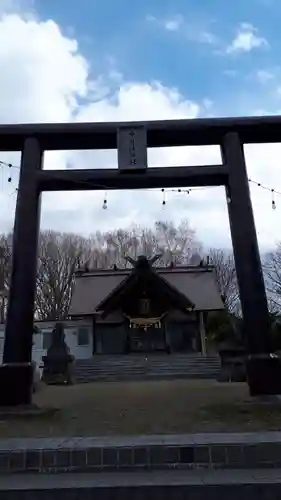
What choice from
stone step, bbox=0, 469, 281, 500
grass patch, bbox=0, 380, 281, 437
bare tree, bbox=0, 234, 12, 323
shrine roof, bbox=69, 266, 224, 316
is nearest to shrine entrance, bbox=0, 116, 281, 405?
grass patch, bbox=0, 380, 281, 437

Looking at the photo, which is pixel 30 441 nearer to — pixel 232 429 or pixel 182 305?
pixel 232 429

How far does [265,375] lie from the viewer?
25.1ft

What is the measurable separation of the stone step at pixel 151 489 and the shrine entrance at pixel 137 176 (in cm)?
414

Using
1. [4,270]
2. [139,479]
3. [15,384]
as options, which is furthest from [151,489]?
[4,270]

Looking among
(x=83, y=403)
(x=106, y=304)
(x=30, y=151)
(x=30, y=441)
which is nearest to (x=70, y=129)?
(x=30, y=151)

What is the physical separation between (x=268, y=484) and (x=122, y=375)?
1558 cm

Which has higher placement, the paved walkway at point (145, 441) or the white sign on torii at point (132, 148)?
the white sign on torii at point (132, 148)

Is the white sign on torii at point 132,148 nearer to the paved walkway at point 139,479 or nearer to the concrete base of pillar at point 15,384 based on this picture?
the concrete base of pillar at point 15,384

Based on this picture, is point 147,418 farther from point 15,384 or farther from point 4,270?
point 4,270

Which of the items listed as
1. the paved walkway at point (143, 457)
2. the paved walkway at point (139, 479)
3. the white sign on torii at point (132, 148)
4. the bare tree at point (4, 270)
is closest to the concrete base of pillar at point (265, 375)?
the paved walkway at point (143, 457)

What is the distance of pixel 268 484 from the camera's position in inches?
150

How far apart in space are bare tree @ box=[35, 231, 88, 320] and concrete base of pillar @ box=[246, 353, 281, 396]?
2661 cm

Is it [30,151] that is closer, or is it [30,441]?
[30,441]

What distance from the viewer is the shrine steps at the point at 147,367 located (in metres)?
18.6
